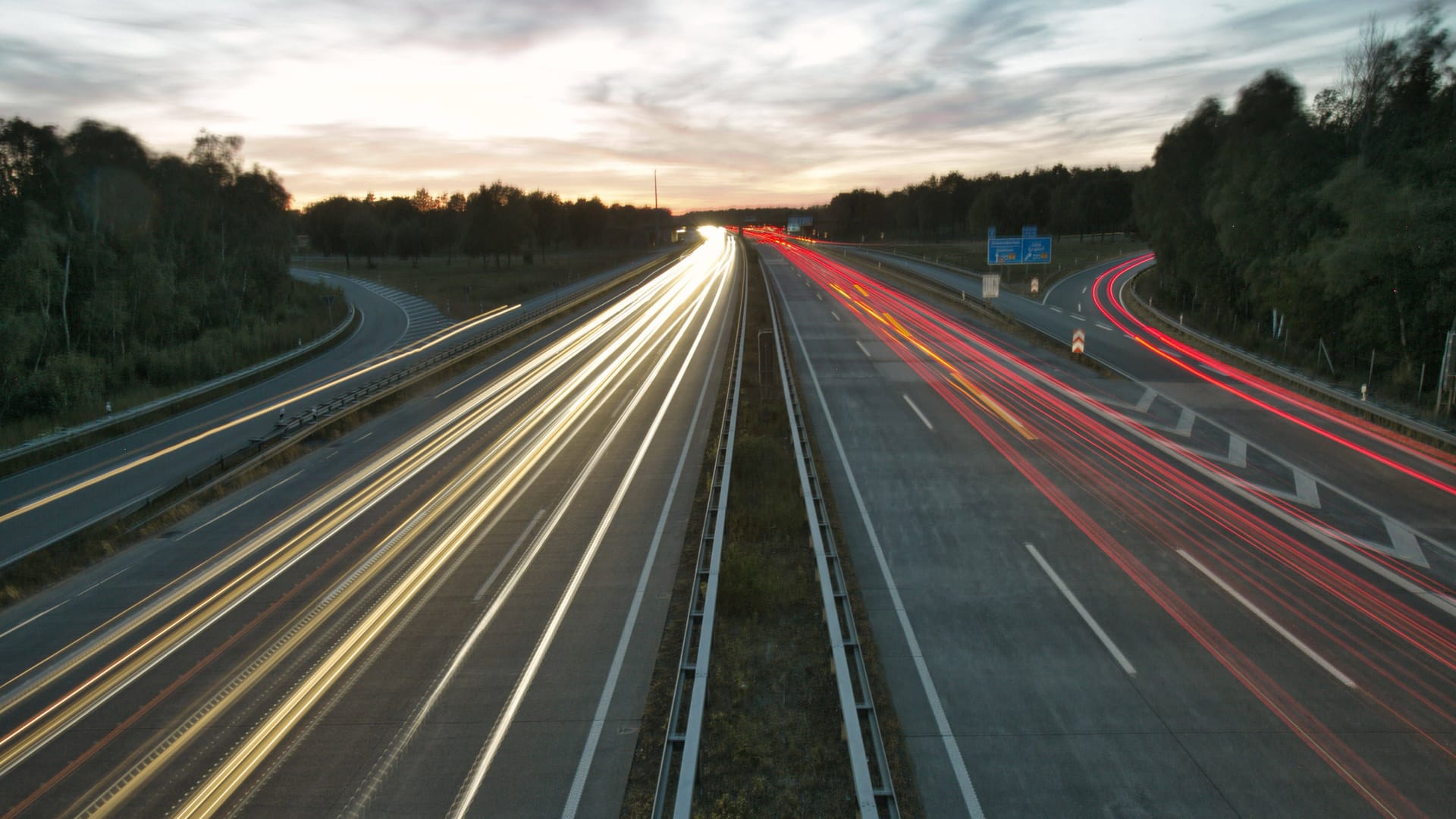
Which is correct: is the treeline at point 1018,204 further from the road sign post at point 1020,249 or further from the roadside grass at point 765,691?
the roadside grass at point 765,691

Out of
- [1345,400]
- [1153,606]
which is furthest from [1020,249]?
[1153,606]

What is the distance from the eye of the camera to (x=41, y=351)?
36188mm

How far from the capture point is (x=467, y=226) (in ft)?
354

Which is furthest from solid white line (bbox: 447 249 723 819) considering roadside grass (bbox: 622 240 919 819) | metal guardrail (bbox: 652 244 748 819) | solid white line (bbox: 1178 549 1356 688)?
solid white line (bbox: 1178 549 1356 688)

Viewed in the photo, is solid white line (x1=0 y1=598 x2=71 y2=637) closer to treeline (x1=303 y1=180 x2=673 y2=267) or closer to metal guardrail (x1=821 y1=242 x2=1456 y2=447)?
metal guardrail (x1=821 y1=242 x2=1456 y2=447)

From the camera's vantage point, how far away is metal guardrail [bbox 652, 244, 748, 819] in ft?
24.8

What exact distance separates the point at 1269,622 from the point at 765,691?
776 centimetres

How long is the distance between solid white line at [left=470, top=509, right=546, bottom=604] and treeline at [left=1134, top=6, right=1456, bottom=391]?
28186 millimetres

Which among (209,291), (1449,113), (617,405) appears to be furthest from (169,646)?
(209,291)

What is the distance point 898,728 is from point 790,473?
10.4m

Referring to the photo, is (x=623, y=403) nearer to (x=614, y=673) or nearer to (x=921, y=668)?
(x=614, y=673)

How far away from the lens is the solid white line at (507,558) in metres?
13.3

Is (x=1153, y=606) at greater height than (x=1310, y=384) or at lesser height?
lesser

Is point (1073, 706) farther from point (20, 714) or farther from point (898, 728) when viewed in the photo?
point (20, 714)
